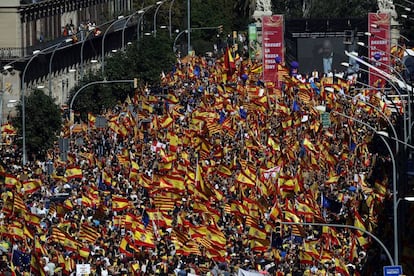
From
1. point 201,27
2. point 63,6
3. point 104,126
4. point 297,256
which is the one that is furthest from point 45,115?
point 201,27

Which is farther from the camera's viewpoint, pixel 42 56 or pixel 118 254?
pixel 42 56

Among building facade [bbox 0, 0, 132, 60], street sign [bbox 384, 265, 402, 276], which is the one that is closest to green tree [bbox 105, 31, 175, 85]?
building facade [bbox 0, 0, 132, 60]

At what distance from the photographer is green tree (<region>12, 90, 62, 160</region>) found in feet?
280

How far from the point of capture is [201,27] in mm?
139000

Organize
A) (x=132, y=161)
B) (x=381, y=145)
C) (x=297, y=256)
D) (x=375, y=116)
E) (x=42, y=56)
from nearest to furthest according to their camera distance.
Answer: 1. (x=297, y=256)
2. (x=132, y=161)
3. (x=381, y=145)
4. (x=375, y=116)
5. (x=42, y=56)

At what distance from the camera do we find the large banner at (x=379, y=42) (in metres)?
97.1

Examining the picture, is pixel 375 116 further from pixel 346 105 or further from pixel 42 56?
pixel 42 56

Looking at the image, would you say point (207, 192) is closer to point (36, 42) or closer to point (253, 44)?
point (36, 42)

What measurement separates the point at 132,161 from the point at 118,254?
15.7m

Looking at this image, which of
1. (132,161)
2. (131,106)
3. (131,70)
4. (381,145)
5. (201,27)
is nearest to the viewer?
(132,161)

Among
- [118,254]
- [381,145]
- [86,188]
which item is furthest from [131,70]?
[118,254]

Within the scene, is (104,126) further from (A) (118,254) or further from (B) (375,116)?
(A) (118,254)

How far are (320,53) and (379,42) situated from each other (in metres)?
13.6

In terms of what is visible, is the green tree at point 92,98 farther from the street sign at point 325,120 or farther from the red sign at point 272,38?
the street sign at point 325,120
